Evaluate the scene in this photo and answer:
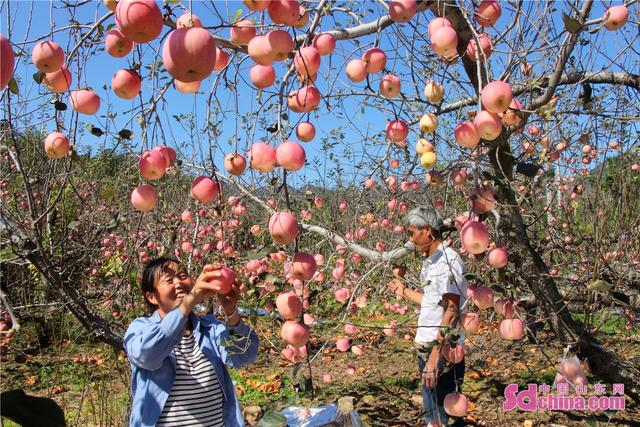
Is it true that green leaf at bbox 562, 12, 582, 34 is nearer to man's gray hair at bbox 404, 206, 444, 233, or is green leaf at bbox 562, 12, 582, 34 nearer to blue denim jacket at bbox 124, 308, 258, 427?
man's gray hair at bbox 404, 206, 444, 233

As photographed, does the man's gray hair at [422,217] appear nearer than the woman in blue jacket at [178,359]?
No

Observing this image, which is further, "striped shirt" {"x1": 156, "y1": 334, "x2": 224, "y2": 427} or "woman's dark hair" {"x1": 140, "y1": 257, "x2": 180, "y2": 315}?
"woman's dark hair" {"x1": 140, "y1": 257, "x2": 180, "y2": 315}

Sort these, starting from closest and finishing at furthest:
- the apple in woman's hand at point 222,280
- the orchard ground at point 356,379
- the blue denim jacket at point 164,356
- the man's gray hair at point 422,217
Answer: the apple in woman's hand at point 222,280, the blue denim jacket at point 164,356, the man's gray hair at point 422,217, the orchard ground at point 356,379

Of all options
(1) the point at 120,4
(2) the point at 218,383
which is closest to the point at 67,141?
(1) the point at 120,4

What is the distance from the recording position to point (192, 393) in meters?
2.05

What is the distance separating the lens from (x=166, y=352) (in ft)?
6.07

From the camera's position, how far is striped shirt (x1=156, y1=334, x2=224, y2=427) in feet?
6.58

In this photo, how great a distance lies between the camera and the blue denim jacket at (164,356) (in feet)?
5.96

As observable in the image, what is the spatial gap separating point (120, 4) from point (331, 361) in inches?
187

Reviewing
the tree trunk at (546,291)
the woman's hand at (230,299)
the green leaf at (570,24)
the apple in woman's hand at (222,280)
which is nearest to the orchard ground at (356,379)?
the tree trunk at (546,291)

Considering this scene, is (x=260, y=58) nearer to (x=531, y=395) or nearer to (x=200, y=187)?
(x=200, y=187)

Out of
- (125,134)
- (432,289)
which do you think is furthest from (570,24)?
(432,289)

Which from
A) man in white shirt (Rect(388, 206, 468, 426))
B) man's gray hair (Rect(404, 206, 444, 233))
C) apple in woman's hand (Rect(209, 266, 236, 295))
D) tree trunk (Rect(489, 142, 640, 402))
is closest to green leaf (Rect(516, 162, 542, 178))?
tree trunk (Rect(489, 142, 640, 402))

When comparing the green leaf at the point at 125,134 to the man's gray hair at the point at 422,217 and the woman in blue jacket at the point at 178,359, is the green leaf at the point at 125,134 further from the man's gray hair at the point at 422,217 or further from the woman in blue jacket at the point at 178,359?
the man's gray hair at the point at 422,217
